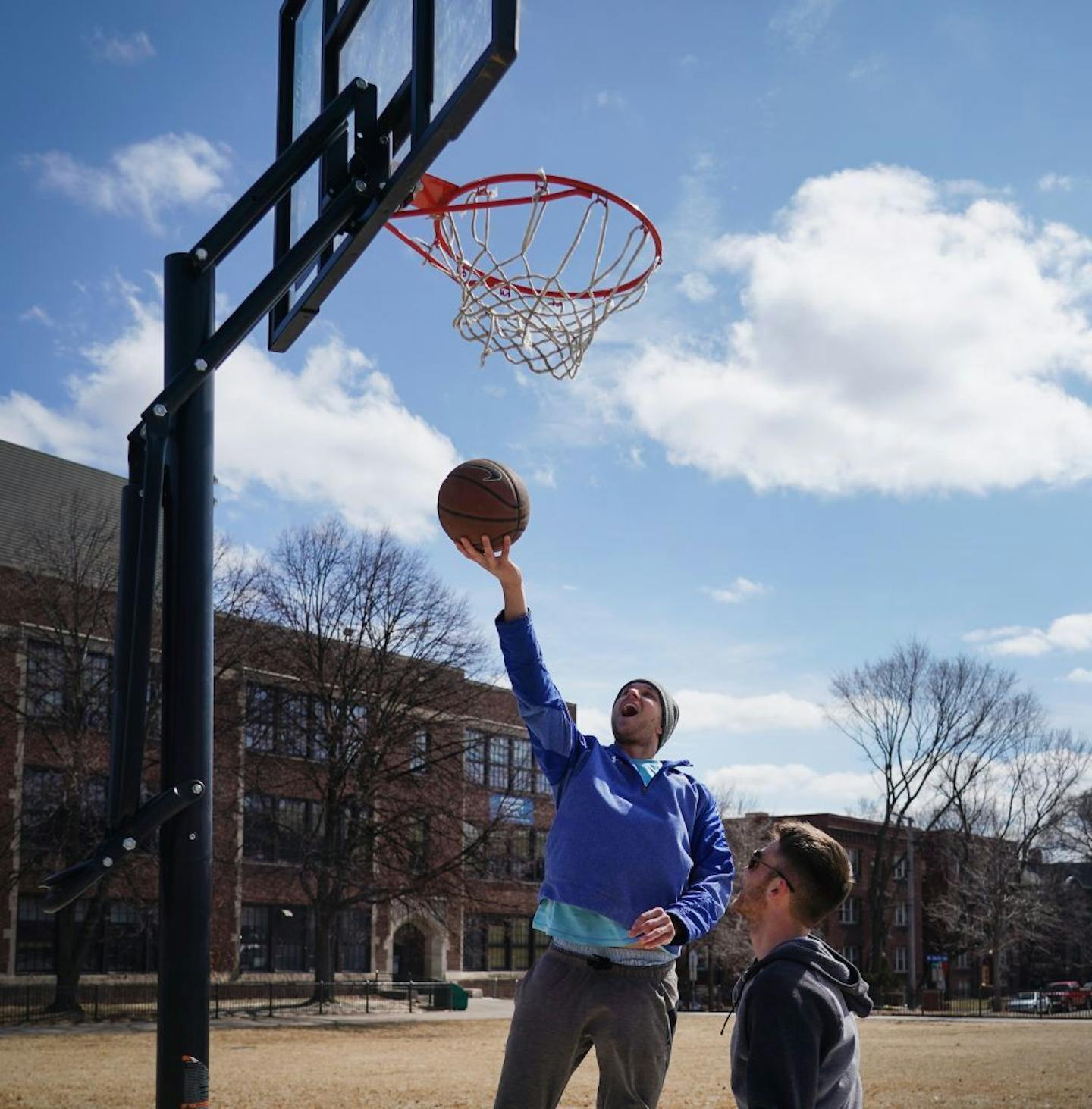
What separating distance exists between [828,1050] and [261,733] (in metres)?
36.9

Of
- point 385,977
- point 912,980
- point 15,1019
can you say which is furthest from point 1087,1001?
point 15,1019

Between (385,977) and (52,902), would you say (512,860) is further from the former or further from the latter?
(52,902)

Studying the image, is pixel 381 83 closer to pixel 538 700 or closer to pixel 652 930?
pixel 538 700

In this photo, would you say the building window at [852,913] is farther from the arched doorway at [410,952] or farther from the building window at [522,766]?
the arched doorway at [410,952]

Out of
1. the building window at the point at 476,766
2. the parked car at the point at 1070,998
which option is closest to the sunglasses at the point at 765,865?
the building window at the point at 476,766

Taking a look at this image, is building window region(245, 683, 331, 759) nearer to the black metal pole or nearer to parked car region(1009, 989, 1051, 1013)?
the black metal pole

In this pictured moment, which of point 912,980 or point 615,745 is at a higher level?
point 615,745

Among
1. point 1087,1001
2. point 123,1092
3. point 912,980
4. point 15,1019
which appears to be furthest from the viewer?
point 912,980

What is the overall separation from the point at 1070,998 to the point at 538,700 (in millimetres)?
64793

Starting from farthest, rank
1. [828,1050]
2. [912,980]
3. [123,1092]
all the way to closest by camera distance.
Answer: [912,980], [123,1092], [828,1050]

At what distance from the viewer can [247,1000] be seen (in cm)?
4006

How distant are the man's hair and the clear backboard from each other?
2732mm

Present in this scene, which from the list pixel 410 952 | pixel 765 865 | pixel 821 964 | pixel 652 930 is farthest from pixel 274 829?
pixel 821 964

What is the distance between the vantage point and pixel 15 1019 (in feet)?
99.0
